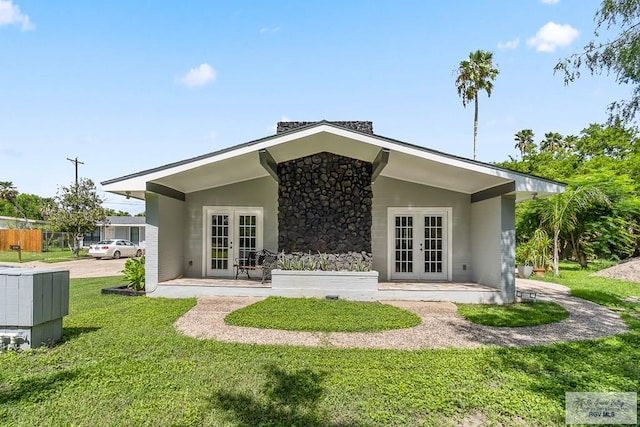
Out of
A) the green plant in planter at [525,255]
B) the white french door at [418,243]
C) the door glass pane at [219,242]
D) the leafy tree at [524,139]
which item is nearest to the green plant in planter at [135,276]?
the door glass pane at [219,242]

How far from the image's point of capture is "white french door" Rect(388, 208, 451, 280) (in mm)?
9664

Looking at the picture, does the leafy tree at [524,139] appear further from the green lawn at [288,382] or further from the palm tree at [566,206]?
the green lawn at [288,382]

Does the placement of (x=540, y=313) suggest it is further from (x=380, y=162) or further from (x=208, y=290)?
(x=208, y=290)

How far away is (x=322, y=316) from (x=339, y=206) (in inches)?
137

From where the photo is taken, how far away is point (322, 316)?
243 inches

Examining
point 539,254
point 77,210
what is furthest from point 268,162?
point 77,210

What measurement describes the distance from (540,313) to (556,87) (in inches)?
178

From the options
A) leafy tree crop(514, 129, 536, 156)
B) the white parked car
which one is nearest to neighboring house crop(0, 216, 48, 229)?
the white parked car

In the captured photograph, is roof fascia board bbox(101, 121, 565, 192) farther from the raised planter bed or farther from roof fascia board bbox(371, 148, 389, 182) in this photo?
the raised planter bed

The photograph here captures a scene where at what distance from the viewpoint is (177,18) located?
982 cm

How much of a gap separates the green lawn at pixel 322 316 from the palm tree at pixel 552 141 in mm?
36163

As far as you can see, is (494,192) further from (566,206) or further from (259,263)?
(566,206)

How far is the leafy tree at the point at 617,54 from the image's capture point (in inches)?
211

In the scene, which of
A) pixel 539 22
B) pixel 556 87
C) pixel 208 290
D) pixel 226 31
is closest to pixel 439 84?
pixel 539 22
